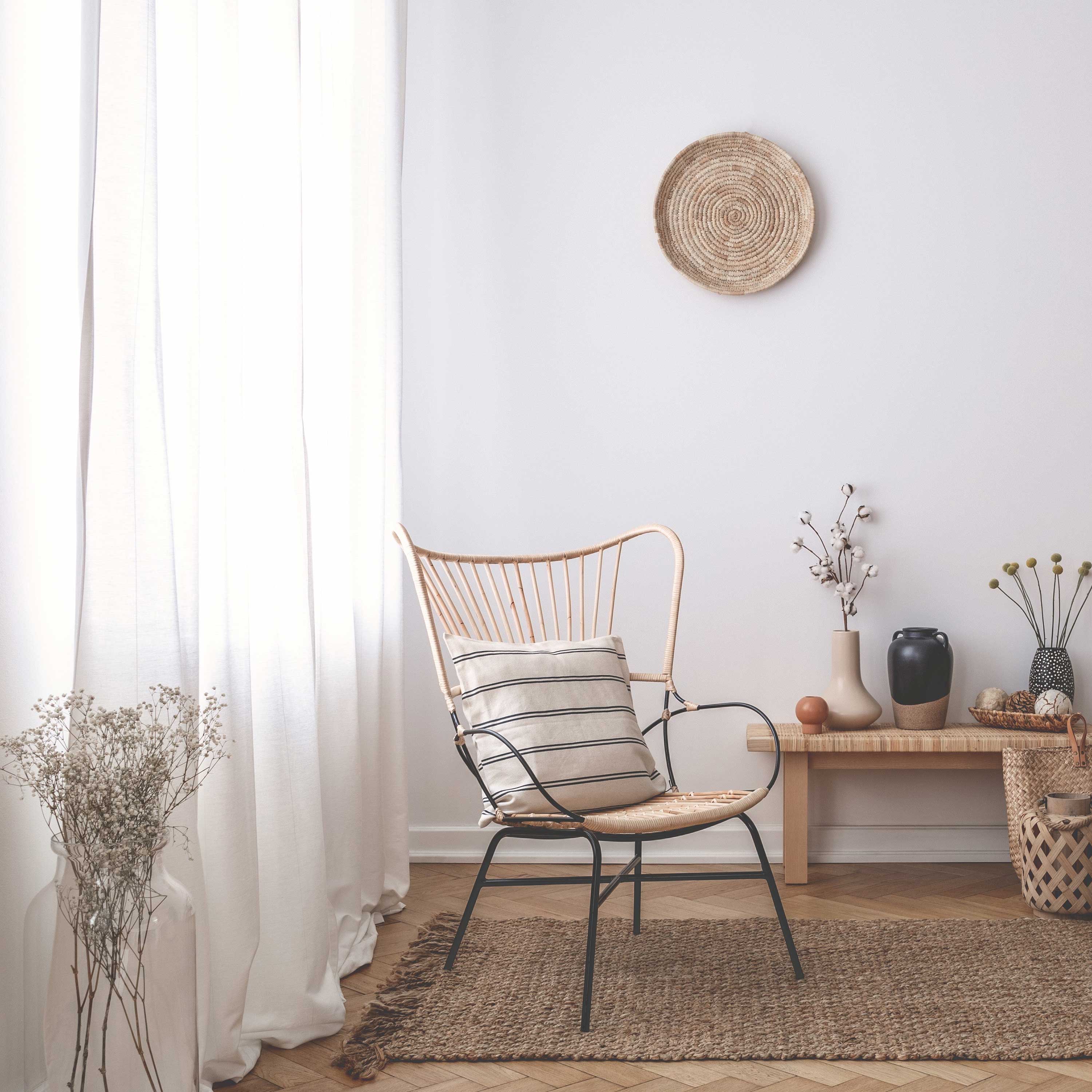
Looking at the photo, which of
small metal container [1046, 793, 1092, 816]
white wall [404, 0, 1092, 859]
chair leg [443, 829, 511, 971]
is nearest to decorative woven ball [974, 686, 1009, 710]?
white wall [404, 0, 1092, 859]

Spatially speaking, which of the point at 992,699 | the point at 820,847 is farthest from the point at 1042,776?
the point at 820,847

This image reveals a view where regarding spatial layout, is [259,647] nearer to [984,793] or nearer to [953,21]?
[984,793]

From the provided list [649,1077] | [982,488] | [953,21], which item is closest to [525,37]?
[953,21]

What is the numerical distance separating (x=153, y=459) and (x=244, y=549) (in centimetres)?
33

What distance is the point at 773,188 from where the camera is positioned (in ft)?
10.3

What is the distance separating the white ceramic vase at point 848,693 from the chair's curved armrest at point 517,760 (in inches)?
45.4

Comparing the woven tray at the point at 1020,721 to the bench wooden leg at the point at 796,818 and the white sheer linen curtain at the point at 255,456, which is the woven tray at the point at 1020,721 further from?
the white sheer linen curtain at the point at 255,456

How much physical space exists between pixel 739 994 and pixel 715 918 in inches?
20.5

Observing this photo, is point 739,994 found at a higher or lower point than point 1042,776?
lower

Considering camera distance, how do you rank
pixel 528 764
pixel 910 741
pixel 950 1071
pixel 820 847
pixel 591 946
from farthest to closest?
pixel 820 847, pixel 910 741, pixel 528 764, pixel 591 946, pixel 950 1071

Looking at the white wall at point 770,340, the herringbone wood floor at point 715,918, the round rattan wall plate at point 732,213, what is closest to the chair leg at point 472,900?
the herringbone wood floor at point 715,918

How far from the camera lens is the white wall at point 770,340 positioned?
3.09 m

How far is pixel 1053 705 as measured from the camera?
2832 mm

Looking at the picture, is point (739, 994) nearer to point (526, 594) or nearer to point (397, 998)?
point (397, 998)
